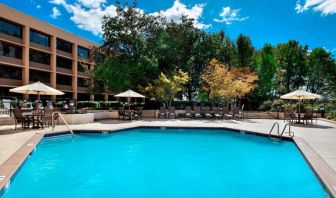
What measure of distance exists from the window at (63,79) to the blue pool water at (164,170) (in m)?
28.6

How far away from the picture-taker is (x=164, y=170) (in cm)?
735

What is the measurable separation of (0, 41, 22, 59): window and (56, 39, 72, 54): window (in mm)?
6513

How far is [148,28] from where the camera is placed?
2389 cm

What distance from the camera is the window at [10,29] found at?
2808cm

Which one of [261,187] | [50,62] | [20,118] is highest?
[50,62]

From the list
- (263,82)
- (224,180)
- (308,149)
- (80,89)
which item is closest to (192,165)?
(224,180)

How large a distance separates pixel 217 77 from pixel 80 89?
26281 mm

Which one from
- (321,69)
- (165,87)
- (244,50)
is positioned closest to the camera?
(165,87)

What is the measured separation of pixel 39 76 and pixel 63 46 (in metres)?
6.26

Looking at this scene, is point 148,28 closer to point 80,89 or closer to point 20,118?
point 20,118

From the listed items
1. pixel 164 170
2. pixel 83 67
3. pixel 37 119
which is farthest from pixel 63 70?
pixel 164 170

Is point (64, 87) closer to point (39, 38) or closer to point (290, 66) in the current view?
point (39, 38)

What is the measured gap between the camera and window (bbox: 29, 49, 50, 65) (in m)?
32.4

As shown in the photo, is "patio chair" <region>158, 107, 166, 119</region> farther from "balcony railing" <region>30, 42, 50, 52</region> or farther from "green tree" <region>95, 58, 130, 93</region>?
"balcony railing" <region>30, 42, 50, 52</region>
